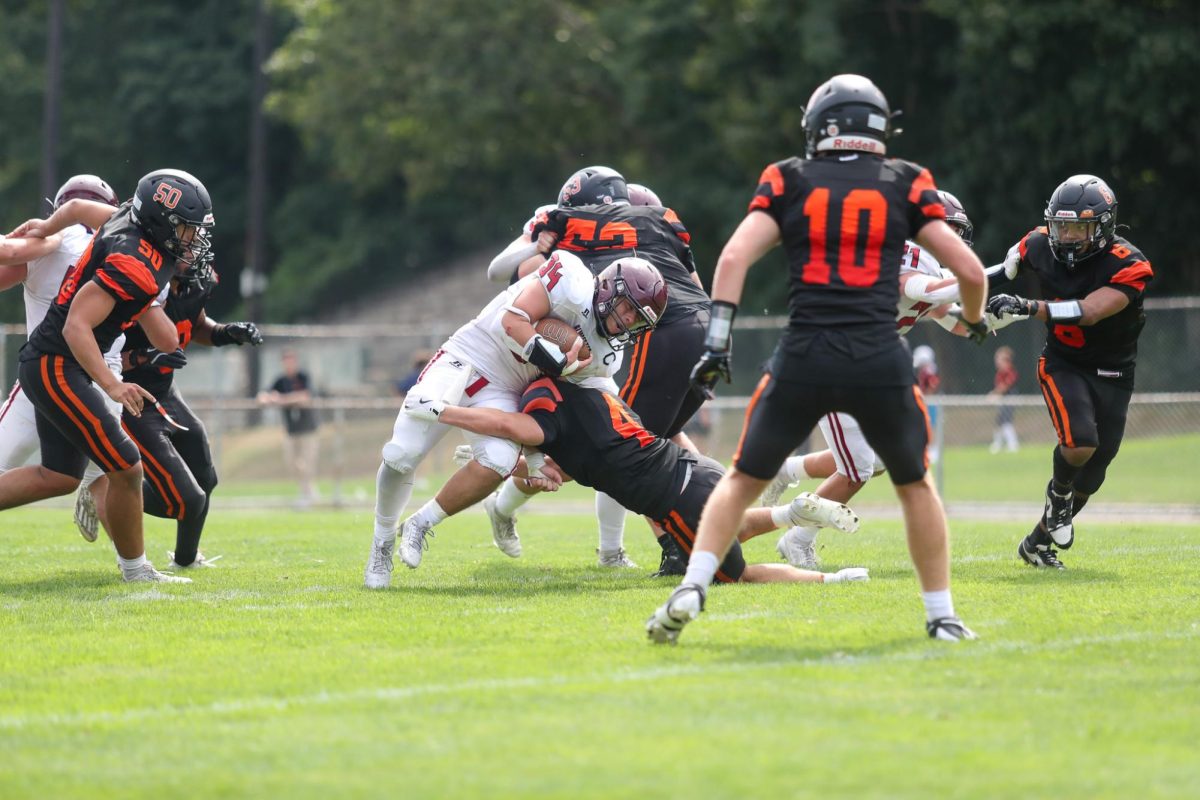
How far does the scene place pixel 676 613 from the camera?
220 inches

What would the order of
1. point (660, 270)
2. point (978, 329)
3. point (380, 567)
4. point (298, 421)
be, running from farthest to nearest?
point (298, 421) < point (660, 270) < point (380, 567) < point (978, 329)

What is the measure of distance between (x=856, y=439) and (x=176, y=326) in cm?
370

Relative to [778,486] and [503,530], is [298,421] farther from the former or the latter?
[778,486]

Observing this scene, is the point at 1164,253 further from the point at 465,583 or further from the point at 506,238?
the point at 465,583

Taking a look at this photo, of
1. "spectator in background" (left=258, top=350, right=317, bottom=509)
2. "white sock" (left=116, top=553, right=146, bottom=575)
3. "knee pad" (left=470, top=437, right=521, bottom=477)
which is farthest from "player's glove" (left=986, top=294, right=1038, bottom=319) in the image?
"spectator in background" (left=258, top=350, right=317, bottom=509)

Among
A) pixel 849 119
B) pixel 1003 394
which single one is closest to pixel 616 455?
pixel 849 119

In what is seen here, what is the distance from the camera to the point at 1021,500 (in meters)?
17.3

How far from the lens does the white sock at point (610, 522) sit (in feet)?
28.4

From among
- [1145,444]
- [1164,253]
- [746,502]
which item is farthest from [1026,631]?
[1164,253]

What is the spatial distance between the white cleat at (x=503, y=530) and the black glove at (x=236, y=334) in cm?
152

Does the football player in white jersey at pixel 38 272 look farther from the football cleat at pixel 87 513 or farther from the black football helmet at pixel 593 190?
the black football helmet at pixel 593 190

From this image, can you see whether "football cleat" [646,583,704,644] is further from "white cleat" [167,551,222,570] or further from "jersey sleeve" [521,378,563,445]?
"white cleat" [167,551,222,570]

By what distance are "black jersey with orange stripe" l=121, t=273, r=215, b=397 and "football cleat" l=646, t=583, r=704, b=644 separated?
4036mm

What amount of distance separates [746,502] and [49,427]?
4.01m
